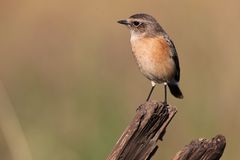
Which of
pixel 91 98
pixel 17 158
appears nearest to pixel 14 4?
pixel 91 98

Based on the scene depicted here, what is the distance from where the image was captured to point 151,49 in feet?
30.1

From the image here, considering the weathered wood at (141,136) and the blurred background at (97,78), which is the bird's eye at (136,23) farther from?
the weathered wood at (141,136)

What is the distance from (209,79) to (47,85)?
1.77 m

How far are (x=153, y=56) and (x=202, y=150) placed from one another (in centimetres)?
375

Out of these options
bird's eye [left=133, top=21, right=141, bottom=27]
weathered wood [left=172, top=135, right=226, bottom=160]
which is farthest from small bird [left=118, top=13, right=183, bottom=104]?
weathered wood [left=172, top=135, right=226, bottom=160]

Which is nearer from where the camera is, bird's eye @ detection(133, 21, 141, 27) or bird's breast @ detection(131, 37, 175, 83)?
bird's breast @ detection(131, 37, 175, 83)

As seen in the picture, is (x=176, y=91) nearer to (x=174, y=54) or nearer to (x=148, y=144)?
(x=174, y=54)

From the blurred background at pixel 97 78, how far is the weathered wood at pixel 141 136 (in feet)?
4.02

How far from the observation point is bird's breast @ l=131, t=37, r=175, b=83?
916 centimetres

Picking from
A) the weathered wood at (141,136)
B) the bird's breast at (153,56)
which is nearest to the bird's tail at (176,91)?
the bird's breast at (153,56)

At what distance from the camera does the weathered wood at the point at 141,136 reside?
5.56 m

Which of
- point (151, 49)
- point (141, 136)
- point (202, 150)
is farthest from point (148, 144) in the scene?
point (151, 49)

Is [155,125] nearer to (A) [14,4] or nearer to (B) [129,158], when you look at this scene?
(B) [129,158]

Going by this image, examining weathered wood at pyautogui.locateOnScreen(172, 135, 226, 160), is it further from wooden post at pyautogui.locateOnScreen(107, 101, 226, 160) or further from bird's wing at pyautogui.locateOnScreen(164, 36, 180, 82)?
bird's wing at pyautogui.locateOnScreen(164, 36, 180, 82)
